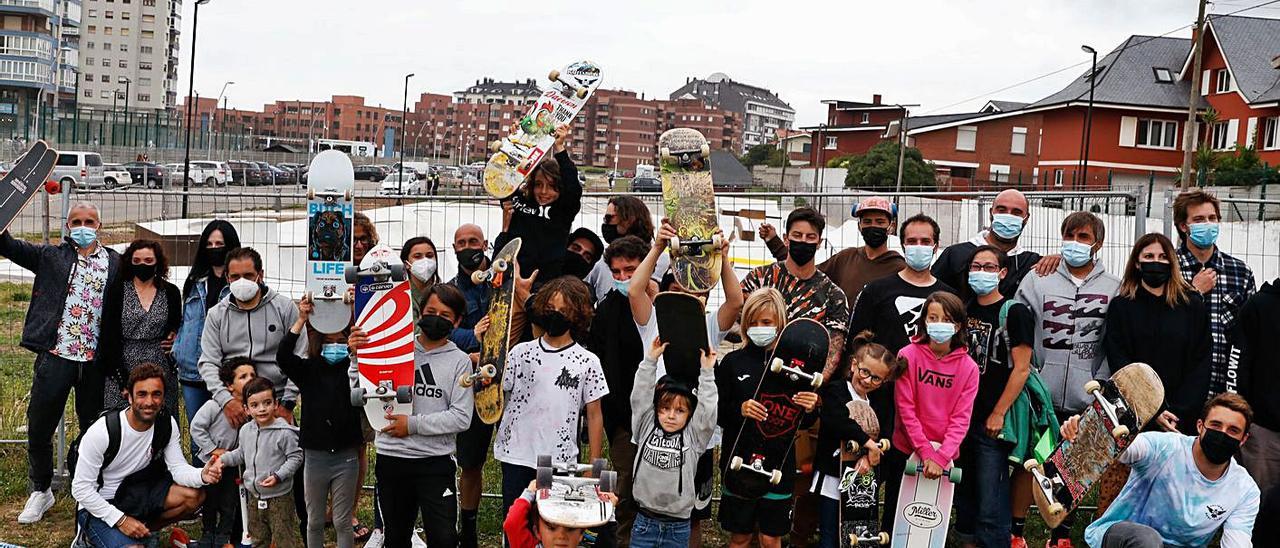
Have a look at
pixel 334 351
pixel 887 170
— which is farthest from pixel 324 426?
pixel 887 170

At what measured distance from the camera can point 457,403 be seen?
489cm

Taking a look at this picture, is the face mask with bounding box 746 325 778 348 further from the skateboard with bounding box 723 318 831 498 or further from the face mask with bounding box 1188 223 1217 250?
the face mask with bounding box 1188 223 1217 250

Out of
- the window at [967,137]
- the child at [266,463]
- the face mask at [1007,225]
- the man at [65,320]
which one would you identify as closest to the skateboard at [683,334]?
the face mask at [1007,225]

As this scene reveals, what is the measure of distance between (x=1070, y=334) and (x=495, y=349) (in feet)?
8.76

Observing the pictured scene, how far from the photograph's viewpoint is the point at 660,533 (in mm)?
4793

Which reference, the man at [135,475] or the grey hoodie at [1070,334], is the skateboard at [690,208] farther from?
the man at [135,475]

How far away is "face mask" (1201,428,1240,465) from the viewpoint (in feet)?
14.8

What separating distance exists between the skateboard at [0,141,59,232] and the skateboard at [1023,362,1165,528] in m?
5.27

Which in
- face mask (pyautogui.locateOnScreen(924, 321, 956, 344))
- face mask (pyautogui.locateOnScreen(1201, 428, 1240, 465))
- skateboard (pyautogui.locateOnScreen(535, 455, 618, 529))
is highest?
face mask (pyautogui.locateOnScreen(924, 321, 956, 344))

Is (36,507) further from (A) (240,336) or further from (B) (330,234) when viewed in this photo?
(B) (330,234)

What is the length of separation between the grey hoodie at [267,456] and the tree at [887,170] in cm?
3867

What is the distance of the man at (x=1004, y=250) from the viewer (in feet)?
18.2

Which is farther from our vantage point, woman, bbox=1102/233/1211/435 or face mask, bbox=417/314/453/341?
woman, bbox=1102/233/1211/435

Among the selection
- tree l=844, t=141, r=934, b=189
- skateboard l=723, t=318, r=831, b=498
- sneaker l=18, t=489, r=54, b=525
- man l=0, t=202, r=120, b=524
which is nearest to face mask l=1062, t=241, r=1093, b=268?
skateboard l=723, t=318, r=831, b=498
